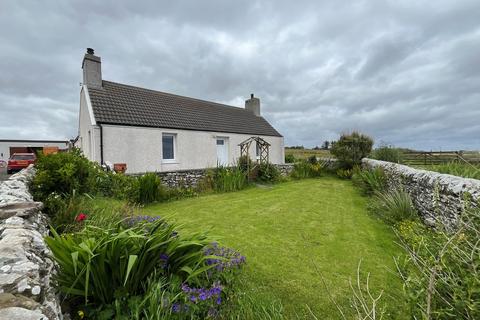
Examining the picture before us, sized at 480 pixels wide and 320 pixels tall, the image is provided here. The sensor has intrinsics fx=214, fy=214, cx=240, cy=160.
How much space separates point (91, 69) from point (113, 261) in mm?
12821

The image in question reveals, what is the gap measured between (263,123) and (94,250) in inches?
768

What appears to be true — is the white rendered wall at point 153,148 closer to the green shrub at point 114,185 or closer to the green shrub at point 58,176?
the green shrub at point 114,185

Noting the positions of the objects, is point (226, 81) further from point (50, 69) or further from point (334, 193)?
point (334, 193)

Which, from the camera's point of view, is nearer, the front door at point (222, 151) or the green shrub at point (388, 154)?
the green shrub at point (388, 154)

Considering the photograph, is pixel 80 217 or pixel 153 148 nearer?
pixel 80 217

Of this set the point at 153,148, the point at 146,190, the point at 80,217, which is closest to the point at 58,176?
the point at 80,217

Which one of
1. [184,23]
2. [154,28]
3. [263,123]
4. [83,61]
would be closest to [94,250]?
[184,23]

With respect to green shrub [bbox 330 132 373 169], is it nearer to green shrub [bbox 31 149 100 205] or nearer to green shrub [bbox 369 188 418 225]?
green shrub [bbox 369 188 418 225]

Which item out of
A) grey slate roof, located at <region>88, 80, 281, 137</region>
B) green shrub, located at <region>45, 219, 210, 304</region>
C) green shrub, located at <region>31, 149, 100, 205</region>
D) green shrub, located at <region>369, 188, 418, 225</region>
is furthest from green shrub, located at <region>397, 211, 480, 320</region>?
grey slate roof, located at <region>88, 80, 281, 137</region>

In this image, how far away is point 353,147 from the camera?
14.0m

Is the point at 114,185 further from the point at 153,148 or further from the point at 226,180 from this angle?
the point at 153,148

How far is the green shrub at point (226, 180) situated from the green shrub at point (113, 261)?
24.9 feet

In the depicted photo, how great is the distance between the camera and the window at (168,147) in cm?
1262

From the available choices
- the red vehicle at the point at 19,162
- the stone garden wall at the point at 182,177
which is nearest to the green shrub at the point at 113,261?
the stone garden wall at the point at 182,177
